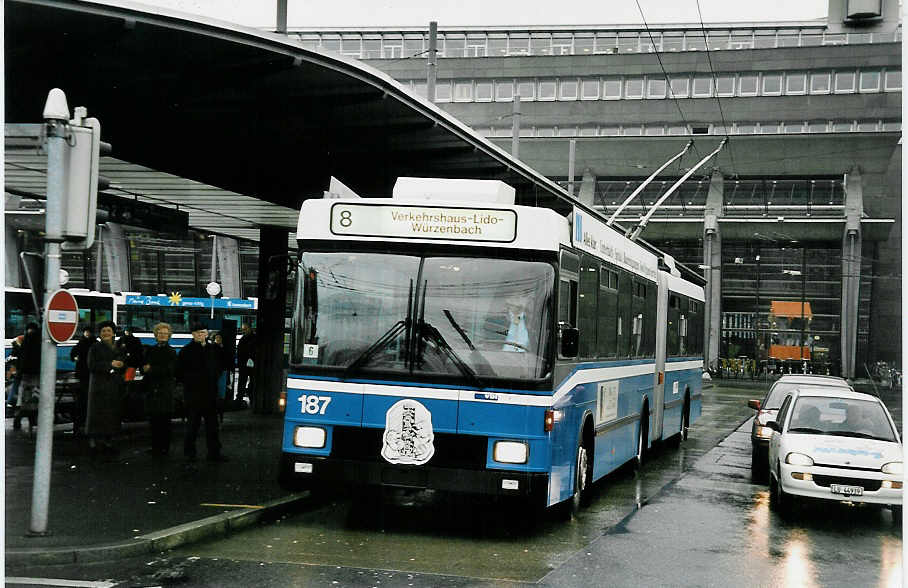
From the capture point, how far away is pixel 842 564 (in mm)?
10258

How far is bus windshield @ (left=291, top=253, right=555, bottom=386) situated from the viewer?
1038 centimetres

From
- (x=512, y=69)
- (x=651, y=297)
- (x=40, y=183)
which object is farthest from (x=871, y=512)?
(x=512, y=69)

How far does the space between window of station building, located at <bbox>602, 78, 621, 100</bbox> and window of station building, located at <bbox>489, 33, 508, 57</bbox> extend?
6428 millimetres

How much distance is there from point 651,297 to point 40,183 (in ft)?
34.5

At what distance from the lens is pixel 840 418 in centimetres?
1425

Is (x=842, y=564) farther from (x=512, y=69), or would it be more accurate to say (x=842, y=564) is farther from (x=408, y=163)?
(x=512, y=69)

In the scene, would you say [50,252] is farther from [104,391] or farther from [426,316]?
[104,391]

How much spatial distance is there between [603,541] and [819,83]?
5528cm

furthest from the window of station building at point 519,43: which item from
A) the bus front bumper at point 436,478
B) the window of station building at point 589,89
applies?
the bus front bumper at point 436,478

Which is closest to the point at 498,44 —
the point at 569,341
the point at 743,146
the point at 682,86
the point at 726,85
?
the point at 682,86

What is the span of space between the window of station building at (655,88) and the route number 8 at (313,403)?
55336mm

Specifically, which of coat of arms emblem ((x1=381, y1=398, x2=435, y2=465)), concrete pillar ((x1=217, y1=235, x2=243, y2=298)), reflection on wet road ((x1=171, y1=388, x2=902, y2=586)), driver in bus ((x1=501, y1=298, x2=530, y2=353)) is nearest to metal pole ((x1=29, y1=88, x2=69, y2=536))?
reflection on wet road ((x1=171, y1=388, x2=902, y2=586))

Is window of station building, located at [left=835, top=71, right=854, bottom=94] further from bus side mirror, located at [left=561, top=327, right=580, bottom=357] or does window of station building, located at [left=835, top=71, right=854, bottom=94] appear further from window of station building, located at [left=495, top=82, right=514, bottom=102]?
bus side mirror, located at [left=561, top=327, right=580, bottom=357]

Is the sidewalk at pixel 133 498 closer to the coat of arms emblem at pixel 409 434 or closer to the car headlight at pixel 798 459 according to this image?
the coat of arms emblem at pixel 409 434
